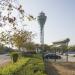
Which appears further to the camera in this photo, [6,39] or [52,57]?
[52,57]

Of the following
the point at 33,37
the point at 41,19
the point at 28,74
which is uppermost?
the point at 41,19

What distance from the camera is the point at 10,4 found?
376 inches

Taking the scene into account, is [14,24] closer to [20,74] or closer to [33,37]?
[20,74]

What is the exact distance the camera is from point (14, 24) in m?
9.63

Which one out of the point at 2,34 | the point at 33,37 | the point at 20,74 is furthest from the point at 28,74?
the point at 33,37

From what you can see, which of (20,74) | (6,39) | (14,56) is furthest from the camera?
(14,56)

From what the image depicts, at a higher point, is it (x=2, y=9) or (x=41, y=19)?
(x=41, y=19)

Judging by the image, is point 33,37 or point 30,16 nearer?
point 30,16

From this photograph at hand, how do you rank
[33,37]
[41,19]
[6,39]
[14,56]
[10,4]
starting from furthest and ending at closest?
[41,19], [33,37], [14,56], [6,39], [10,4]

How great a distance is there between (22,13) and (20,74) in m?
6.22

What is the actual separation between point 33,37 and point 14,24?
138 feet

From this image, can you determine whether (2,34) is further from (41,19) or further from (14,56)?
(41,19)

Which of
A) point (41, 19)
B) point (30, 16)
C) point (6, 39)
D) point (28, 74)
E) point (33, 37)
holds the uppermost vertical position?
point (41, 19)

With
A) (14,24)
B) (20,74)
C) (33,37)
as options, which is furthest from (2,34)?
(33,37)
